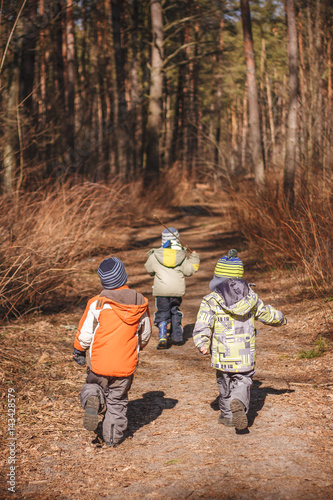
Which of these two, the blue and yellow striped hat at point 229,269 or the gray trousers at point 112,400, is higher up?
the blue and yellow striped hat at point 229,269

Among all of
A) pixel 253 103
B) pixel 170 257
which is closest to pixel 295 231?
pixel 170 257

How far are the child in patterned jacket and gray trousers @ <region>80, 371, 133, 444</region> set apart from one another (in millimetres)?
654

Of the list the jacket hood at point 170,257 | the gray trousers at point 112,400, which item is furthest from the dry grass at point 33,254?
the gray trousers at point 112,400

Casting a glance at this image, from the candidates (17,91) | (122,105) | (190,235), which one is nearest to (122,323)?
(17,91)

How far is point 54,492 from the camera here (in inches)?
128

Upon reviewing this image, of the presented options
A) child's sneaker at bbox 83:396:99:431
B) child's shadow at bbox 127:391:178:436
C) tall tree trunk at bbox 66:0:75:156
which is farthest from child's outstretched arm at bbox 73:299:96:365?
tall tree trunk at bbox 66:0:75:156

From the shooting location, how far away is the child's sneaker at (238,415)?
3745 millimetres

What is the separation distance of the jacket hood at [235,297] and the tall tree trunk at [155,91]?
1493cm

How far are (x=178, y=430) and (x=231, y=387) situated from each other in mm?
535

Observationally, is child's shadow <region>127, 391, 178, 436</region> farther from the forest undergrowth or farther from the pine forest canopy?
the pine forest canopy

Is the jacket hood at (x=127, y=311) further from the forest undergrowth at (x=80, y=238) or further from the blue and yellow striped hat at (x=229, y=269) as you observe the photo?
the forest undergrowth at (x=80, y=238)

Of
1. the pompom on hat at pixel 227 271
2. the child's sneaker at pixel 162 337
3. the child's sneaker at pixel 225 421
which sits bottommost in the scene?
the child's sneaker at pixel 225 421

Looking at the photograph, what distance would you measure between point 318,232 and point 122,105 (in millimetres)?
18778

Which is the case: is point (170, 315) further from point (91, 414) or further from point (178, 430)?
point (91, 414)
